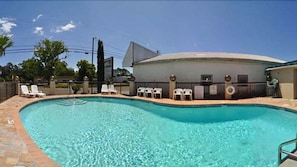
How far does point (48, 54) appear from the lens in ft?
119

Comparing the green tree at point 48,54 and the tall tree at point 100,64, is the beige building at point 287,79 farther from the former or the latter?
the green tree at point 48,54

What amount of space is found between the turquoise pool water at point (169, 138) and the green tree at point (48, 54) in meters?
30.9

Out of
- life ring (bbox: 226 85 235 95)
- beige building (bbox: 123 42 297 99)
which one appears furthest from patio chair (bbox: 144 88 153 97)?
life ring (bbox: 226 85 235 95)

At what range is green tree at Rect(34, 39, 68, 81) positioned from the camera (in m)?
35.7

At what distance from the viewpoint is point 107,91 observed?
17500mm

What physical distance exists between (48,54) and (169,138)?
3719 cm

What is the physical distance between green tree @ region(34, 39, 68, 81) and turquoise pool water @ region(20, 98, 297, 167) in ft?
102

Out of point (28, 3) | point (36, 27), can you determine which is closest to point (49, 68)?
point (36, 27)

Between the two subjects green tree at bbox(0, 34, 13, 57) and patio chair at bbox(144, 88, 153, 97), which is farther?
green tree at bbox(0, 34, 13, 57)

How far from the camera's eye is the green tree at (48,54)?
117 ft

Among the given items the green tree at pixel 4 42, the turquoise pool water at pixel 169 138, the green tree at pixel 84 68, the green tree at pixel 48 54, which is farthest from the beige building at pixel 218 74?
the green tree at pixel 48 54

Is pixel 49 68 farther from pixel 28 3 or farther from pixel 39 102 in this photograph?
pixel 39 102

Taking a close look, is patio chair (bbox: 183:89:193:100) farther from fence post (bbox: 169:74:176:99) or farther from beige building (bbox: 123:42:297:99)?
fence post (bbox: 169:74:176:99)

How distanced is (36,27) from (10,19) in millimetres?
5554
